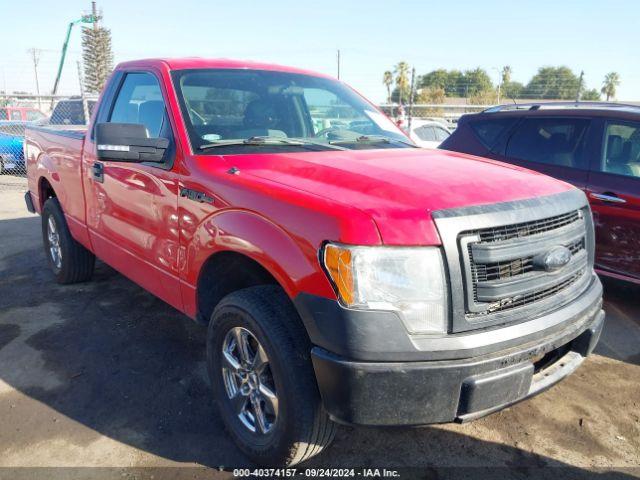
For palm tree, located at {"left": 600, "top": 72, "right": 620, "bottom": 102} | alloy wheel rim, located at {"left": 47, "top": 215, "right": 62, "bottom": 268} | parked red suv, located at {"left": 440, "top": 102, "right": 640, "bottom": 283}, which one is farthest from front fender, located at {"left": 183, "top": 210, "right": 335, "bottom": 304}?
palm tree, located at {"left": 600, "top": 72, "right": 620, "bottom": 102}

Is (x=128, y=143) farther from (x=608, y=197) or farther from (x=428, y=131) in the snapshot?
(x=428, y=131)

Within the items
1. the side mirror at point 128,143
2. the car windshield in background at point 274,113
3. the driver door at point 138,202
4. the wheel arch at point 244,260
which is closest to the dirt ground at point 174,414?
the driver door at point 138,202

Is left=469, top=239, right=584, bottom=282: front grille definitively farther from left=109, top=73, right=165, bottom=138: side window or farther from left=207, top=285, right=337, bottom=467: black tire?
left=109, top=73, right=165, bottom=138: side window

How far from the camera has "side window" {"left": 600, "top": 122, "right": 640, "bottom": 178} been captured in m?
4.41

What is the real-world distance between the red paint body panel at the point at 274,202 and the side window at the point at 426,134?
9.79 metres

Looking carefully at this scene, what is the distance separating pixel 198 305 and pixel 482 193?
5.33ft

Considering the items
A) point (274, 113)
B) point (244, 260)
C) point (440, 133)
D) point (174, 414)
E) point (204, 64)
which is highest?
point (204, 64)

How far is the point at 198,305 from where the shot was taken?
2914mm

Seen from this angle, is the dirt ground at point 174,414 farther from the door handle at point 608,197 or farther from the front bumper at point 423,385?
the door handle at point 608,197

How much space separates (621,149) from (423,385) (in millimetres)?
3572

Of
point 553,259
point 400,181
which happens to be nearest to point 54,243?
point 400,181

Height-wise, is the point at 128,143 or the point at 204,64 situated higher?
the point at 204,64

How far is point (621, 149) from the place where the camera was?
4492 mm

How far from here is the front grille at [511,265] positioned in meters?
2.08
